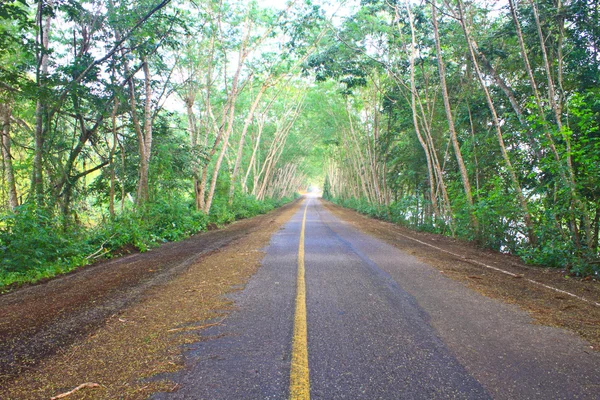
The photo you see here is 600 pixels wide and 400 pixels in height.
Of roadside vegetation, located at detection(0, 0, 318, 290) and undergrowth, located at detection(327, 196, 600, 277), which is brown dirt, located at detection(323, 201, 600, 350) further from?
roadside vegetation, located at detection(0, 0, 318, 290)

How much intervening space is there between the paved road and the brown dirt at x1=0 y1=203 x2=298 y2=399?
0.33 metres

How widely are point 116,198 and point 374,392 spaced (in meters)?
14.2

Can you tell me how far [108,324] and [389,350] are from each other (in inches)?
117

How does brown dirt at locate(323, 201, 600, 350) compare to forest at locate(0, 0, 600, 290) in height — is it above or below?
below

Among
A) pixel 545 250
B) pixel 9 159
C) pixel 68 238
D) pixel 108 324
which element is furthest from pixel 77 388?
pixel 9 159

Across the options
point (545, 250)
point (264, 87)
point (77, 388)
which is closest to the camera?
point (77, 388)

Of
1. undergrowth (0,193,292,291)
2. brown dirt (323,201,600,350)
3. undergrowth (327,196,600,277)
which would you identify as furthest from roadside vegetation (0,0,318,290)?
undergrowth (327,196,600,277)

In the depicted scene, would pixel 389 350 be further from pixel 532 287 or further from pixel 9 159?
pixel 9 159

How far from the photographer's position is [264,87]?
1792 centimetres

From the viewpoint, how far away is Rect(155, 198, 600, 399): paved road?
2451 mm

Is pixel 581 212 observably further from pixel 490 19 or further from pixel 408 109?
pixel 408 109

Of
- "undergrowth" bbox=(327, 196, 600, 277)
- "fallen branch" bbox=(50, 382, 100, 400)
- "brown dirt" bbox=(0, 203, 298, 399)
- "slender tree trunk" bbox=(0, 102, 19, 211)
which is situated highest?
"slender tree trunk" bbox=(0, 102, 19, 211)

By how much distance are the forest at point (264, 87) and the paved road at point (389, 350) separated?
411 centimetres

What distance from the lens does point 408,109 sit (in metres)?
17.3
